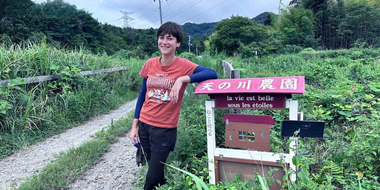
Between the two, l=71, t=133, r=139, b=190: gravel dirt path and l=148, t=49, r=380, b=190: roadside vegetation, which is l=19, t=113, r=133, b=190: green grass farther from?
l=148, t=49, r=380, b=190: roadside vegetation

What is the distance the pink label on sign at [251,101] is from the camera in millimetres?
1745

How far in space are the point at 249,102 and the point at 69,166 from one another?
8.78 ft

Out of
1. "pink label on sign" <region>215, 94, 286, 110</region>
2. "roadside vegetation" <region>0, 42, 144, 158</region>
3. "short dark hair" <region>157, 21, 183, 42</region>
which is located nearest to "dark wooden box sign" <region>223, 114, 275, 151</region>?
"pink label on sign" <region>215, 94, 286, 110</region>

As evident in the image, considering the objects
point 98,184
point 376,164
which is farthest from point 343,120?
point 98,184

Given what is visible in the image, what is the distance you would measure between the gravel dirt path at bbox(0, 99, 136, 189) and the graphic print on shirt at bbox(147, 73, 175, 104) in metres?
1.69

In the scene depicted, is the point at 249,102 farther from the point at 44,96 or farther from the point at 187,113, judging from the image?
the point at 44,96

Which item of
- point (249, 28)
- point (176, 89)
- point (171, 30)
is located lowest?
point (176, 89)

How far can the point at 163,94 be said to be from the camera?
1.99 metres

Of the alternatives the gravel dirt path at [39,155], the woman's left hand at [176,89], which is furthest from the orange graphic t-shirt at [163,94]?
the gravel dirt path at [39,155]

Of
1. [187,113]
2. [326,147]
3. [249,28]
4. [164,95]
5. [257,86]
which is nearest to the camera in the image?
[257,86]

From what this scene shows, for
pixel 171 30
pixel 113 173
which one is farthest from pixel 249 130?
pixel 113 173

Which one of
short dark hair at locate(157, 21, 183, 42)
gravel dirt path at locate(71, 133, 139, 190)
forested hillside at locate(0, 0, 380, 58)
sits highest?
forested hillside at locate(0, 0, 380, 58)

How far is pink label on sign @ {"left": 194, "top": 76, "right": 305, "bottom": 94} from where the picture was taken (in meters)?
1.63

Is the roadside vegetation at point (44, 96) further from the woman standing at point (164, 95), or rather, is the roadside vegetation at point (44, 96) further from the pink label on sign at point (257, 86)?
the pink label on sign at point (257, 86)
